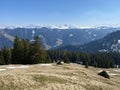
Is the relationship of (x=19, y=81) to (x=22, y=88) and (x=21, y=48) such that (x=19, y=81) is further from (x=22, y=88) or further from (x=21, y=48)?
(x=21, y=48)

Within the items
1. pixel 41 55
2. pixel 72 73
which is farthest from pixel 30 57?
pixel 72 73

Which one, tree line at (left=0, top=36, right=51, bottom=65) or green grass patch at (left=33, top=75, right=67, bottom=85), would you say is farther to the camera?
tree line at (left=0, top=36, right=51, bottom=65)

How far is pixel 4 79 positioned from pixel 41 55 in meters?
58.7

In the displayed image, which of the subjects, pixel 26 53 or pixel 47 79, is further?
pixel 26 53

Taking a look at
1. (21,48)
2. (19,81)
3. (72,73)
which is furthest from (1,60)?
(19,81)

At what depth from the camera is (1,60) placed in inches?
4985

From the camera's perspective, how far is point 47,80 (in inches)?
1759

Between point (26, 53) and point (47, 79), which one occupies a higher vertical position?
point (26, 53)

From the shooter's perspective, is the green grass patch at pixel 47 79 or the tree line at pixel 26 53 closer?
the green grass patch at pixel 47 79

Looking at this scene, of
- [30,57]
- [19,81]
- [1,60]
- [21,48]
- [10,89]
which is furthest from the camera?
[1,60]

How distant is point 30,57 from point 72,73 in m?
48.4

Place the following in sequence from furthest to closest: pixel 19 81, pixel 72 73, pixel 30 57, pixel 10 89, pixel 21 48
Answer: pixel 21 48
pixel 30 57
pixel 72 73
pixel 19 81
pixel 10 89

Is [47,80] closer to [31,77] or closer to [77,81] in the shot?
[31,77]

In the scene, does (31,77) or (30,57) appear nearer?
(31,77)
